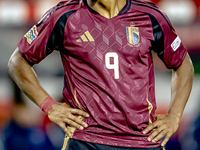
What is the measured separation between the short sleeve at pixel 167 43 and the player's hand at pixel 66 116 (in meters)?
0.59

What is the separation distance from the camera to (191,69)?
6.22 ft

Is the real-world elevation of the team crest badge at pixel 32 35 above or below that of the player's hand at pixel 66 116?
above

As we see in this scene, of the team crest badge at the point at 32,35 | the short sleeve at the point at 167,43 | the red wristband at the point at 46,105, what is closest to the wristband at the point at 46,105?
the red wristband at the point at 46,105

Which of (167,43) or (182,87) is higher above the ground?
(167,43)

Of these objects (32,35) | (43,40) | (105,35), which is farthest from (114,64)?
(32,35)

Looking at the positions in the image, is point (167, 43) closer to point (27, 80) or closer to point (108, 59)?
point (108, 59)

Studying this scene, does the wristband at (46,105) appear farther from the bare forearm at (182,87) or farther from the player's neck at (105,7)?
the bare forearm at (182,87)

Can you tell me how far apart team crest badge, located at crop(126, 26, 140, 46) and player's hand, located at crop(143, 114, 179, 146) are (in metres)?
0.47

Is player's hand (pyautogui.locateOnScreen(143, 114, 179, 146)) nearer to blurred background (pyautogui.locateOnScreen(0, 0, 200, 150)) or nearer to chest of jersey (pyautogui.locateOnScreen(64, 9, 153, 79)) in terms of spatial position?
chest of jersey (pyautogui.locateOnScreen(64, 9, 153, 79))

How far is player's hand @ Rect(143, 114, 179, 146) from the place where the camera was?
5.46 ft

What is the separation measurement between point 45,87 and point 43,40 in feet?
9.16

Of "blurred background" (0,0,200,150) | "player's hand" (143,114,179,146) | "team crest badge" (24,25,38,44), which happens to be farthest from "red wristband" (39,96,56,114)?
"blurred background" (0,0,200,150)

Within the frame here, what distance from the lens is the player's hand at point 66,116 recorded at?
5.26 ft

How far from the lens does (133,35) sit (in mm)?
1674
